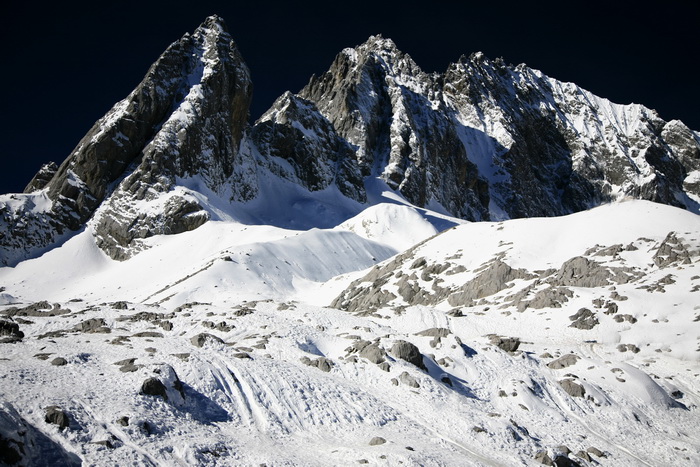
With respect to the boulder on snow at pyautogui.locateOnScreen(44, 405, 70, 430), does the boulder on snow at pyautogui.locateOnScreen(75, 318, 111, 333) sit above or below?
below

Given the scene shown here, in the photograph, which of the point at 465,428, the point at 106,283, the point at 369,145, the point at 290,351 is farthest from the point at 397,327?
the point at 369,145

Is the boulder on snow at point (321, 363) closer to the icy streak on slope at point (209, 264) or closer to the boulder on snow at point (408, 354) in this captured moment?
the boulder on snow at point (408, 354)

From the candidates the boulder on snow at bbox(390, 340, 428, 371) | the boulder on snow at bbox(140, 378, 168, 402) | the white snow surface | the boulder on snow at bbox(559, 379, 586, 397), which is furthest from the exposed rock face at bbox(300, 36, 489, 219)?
the boulder on snow at bbox(140, 378, 168, 402)

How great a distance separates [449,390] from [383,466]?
8680 mm

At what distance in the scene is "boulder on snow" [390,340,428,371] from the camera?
2555 cm

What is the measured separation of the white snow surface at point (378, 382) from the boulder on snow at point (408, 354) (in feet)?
1.30

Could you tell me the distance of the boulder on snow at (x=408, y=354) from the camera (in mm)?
25547

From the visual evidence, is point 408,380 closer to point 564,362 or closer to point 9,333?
point 564,362

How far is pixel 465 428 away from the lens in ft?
67.8

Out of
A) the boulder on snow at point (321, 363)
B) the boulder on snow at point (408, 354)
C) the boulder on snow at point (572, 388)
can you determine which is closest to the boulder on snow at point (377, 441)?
the boulder on snow at point (321, 363)

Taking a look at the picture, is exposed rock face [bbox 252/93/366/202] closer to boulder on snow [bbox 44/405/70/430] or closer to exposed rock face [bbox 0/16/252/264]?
exposed rock face [bbox 0/16/252/264]

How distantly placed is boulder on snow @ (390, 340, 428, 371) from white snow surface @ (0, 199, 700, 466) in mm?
395

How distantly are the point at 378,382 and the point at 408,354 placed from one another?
98.7 inches

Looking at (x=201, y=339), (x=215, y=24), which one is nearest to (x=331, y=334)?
(x=201, y=339)
